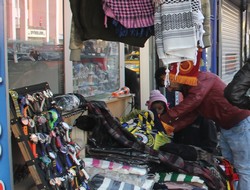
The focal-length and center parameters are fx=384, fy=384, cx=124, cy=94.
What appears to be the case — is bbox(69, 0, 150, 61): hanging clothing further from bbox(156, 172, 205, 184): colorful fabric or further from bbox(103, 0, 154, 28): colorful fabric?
bbox(156, 172, 205, 184): colorful fabric

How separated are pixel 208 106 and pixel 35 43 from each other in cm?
178

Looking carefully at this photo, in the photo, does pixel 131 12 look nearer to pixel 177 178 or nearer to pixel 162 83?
pixel 177 178

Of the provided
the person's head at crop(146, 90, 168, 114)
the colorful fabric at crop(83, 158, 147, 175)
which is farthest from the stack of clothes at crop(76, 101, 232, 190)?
the person's head at crop(146, 90, 168, 114)

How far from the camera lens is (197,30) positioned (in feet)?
7.50

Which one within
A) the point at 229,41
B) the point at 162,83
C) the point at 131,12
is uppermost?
the point at 229,41

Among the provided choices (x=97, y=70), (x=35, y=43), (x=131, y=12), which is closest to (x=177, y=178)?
(x=131, y=12)

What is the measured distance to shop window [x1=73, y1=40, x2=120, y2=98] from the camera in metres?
4.18

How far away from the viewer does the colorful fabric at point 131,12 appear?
2436mm

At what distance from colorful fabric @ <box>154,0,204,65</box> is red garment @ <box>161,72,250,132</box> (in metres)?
1.49

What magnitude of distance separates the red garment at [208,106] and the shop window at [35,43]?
46.7 inches

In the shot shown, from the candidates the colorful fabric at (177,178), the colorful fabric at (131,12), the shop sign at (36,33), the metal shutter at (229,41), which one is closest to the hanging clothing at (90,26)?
the colorful fabric at (131,12)

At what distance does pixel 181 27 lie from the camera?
7.40 ft

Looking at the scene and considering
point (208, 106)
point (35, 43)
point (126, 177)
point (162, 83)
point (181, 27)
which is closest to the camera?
point (181, 27)

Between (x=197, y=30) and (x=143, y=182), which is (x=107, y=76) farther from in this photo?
(x=197, y=30)
